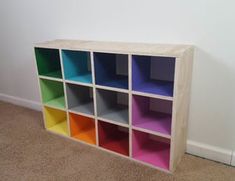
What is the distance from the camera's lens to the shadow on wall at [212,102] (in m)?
1.47

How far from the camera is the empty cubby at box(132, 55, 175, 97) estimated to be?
4.84 ft

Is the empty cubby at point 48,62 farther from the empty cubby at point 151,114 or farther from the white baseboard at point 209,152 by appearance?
the white baseboard at point 209,152

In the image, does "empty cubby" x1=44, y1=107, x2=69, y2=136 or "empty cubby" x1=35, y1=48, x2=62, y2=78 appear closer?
"empty cubby" x1=35, y1=48, x2=62, y2=78

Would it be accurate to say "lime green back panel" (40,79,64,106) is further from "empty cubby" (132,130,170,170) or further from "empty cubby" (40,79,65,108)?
"empty cubby" (132,130,170,170)

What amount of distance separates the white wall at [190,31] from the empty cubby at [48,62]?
0.22m

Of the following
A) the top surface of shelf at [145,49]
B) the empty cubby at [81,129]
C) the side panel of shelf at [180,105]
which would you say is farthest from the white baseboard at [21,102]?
the side panel of shelf at [180,105]

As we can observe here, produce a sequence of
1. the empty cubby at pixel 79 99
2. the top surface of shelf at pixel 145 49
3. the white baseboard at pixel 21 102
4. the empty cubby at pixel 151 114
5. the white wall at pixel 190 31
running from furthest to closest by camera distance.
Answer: the white baseboard at pixel 21 102, the empty cubby at pixel 79 99, the empty cubby at pixel 151 114, the white wall at pixel 190 31, the top surface of shelf at pixel 145 49

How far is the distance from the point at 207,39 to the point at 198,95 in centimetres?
39

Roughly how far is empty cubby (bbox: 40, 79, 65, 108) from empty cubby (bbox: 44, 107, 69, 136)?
87 millimetres

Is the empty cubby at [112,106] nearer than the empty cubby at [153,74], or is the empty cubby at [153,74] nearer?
the empty cubby at [153,74]

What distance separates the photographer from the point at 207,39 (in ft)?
4.78

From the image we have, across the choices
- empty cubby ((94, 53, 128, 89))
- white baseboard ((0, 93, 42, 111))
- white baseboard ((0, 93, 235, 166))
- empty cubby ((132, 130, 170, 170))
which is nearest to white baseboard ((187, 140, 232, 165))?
white baseboard ((0, 93, 235, 166))

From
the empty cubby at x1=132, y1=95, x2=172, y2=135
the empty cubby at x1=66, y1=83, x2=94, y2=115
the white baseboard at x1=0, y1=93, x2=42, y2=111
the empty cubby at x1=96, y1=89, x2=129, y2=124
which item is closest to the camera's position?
the empty cubby at x1=132, y1=95, x2=172, y2=135

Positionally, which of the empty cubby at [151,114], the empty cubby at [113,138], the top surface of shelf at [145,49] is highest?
the top surface of shelf at [145,49]
